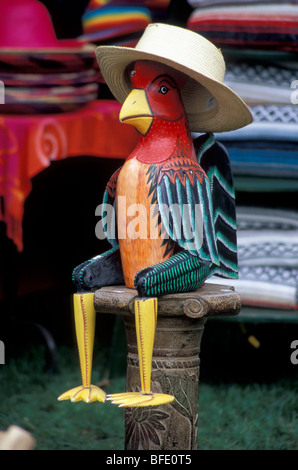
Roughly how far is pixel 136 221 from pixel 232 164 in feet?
3.52

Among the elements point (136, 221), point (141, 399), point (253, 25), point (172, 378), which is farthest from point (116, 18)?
point (141, 399)

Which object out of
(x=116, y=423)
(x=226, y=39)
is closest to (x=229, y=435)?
(x=116, y=423)

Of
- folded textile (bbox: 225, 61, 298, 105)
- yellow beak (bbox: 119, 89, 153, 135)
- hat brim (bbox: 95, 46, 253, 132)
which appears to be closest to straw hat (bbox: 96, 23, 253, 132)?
hat brim (bbox: 95, 46, 253, 132)

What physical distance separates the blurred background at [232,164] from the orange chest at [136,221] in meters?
0.89

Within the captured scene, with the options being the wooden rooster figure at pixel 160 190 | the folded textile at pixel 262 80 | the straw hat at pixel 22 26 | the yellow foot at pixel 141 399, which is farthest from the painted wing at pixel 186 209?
the straw hat at pixel 22 26

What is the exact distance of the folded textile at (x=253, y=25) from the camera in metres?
2.86

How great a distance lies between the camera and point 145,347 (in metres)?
1.82

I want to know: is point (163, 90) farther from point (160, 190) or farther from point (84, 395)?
point (84, 395)

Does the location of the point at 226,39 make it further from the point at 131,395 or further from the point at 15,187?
the point at 131,395

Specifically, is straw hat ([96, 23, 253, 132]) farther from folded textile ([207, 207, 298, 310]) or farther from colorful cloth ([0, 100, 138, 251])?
folded textile ([207, 207, 298, 310])

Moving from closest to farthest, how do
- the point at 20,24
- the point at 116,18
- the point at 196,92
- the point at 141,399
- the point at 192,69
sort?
the point at 141,399 < the point at 192,69 < the point at 196,92 < the point at 20,24 < the point at 116,18

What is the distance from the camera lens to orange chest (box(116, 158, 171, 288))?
6.39ft

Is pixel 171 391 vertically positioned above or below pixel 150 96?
below

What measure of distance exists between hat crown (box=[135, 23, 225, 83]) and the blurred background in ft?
3.17
